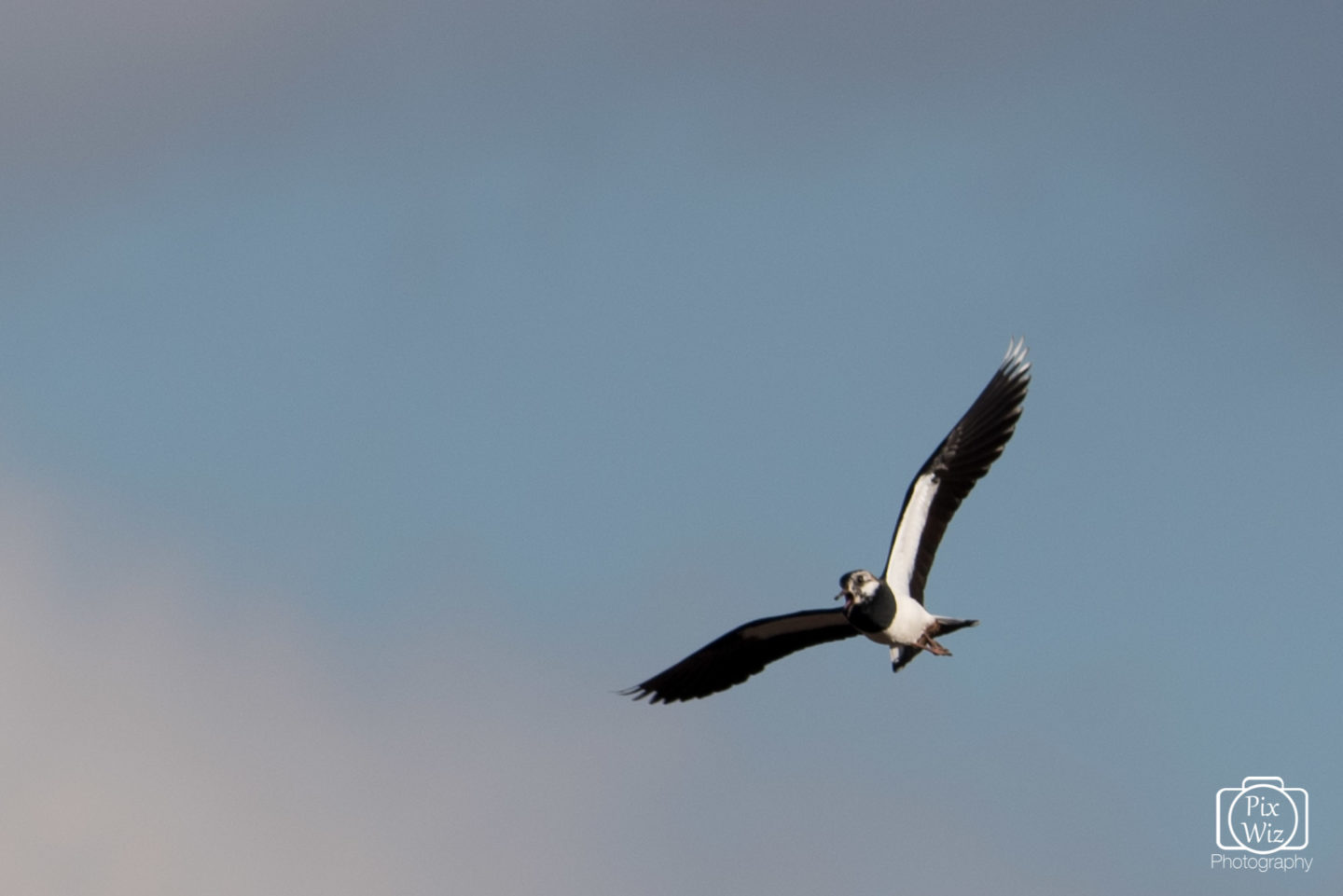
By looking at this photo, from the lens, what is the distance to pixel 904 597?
26734 mm

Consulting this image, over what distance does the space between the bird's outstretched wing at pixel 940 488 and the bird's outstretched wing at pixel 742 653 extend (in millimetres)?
1240

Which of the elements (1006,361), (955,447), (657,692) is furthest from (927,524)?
(657,692)

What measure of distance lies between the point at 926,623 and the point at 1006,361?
456cm

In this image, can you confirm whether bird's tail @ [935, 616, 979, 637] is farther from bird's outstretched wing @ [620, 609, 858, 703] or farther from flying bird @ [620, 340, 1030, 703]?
bird's outstretched wing @ [620, 609, 858, 703]

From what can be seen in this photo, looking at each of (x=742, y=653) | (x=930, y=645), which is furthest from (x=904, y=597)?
(x=742, y=653)

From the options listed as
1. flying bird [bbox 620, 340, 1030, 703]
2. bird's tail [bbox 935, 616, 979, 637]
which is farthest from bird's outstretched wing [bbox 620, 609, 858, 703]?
bird's tail [bbox 935, 616, 979, 637]

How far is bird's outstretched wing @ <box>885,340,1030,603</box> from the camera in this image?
27.0m

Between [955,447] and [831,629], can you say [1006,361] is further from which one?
[831,629]

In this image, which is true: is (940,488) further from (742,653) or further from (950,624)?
(742,653)

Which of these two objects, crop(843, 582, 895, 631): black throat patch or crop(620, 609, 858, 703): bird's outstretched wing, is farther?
crop(620, 609, 858, 703): bird's outstretched wing

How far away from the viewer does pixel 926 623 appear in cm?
2638

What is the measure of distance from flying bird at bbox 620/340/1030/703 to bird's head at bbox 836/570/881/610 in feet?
0.04

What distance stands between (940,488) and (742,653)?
162 inches

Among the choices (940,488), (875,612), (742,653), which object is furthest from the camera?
(742,653)
